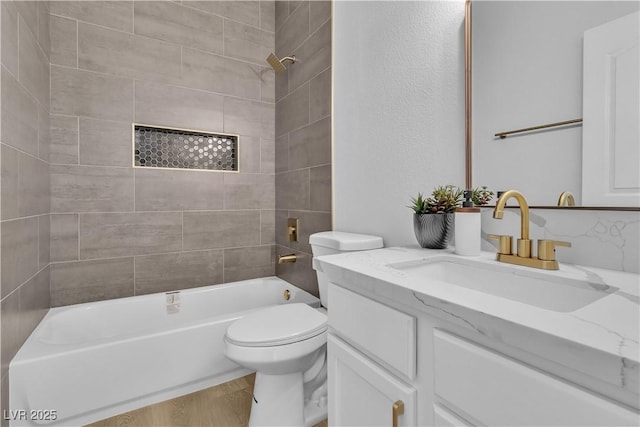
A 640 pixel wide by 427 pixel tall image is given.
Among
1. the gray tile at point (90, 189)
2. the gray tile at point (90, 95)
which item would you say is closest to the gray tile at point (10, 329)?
the gray tile at point (90, 189)

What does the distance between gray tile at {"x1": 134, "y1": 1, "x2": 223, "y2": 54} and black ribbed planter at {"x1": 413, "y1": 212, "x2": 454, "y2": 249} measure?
6.56 ft

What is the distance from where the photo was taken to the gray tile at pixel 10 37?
3.77ft

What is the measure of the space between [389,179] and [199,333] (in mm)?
1220

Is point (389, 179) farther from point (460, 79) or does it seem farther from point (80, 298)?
point (80, 298)

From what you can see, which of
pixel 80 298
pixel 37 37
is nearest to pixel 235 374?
pixel 80 298

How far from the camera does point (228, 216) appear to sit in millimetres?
2297

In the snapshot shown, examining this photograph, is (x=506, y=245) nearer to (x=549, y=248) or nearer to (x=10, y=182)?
(x=549, y=248)

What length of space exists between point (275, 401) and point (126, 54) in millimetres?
2201

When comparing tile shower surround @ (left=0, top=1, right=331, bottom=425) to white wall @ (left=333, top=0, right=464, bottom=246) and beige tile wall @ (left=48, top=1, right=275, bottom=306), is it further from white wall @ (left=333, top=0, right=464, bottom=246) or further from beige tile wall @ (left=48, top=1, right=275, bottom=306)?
white wall @ (left=333, top=0, right=464, bottom=246)

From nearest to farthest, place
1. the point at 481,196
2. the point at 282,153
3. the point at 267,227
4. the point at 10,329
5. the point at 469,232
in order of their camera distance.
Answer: the point at 469,232 → the point at 481,196 → the point at 10,329 → the point at 282,153 → the point at 267,227

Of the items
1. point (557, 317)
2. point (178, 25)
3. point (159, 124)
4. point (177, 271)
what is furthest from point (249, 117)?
point (557, 317)

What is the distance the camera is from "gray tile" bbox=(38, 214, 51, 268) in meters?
1.57

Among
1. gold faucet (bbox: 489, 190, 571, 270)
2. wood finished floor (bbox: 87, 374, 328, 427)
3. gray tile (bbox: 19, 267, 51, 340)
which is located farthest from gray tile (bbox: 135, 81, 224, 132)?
gold faucet (bbox: 489, 190, 571, 270)

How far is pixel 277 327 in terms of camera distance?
4.33 feet
